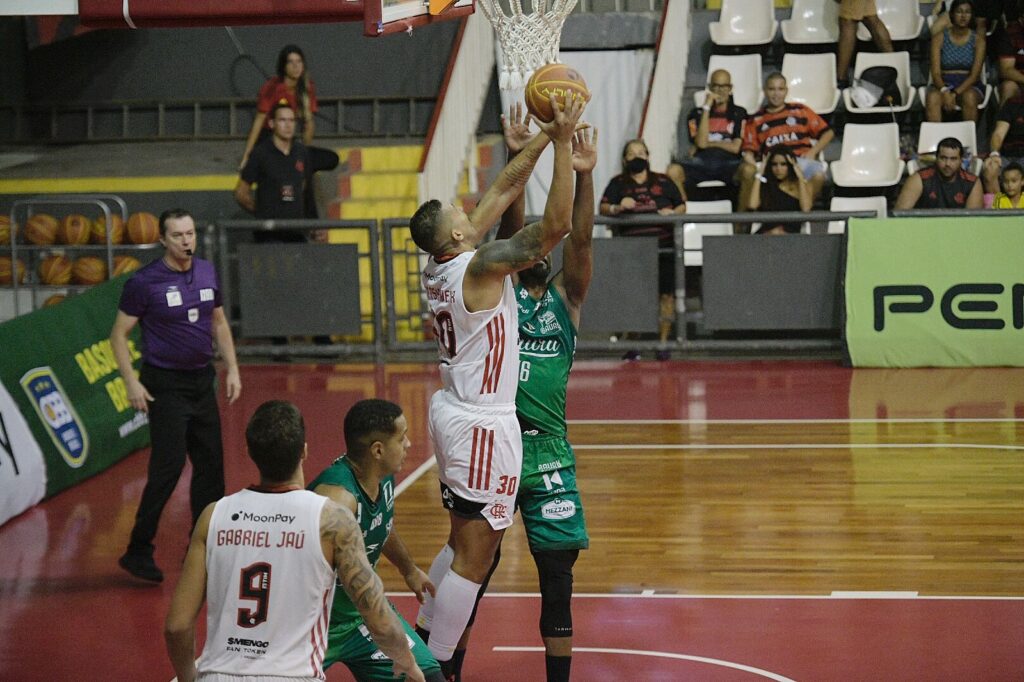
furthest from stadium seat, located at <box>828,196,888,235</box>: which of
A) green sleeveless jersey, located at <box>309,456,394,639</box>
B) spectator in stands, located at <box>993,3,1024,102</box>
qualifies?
green sleeveless jersey, located at <box>309,456,394,639</box>

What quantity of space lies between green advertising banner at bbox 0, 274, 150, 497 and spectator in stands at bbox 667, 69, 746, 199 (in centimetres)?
673

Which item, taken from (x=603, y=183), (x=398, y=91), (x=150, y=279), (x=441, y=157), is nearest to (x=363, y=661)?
(x=150, y=279)

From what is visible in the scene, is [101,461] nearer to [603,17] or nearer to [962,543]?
[962,543]

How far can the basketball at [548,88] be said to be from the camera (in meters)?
5.17

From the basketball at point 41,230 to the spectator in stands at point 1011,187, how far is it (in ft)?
30.7

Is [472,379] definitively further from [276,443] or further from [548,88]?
[276,443]

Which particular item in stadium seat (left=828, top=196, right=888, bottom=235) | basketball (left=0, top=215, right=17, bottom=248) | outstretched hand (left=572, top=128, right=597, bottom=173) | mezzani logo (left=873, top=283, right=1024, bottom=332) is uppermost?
outstretched hand (left=572, top=128, right=597, bottom=173)

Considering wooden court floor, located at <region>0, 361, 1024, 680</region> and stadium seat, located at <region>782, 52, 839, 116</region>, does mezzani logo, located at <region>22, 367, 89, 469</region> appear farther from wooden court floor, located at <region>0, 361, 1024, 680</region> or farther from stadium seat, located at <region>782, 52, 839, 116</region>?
stadium seat, located at <region>782, 52, 839, 116</region>

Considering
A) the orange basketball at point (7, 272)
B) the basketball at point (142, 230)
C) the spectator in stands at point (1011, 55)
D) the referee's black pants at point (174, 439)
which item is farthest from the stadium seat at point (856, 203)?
the referee's black pants at point (174, 439)

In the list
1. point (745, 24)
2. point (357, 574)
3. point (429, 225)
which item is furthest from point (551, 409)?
point (745, 24)

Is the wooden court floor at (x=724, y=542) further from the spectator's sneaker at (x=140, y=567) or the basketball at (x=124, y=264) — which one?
the basketball at (x=124, y=264)

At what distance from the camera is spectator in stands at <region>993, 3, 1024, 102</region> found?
1569 centimetres

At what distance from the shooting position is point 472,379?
18.5ft

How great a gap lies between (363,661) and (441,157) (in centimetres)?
1172
